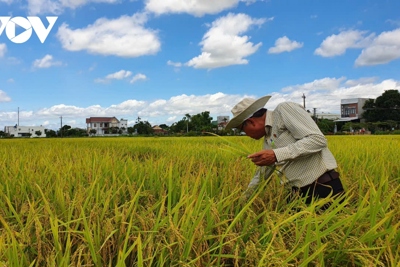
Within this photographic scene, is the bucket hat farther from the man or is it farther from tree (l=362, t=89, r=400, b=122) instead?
tree (l=362, t=89, r=400, b=122)

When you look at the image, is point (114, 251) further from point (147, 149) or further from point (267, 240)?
point (147, 149)

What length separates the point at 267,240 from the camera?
126 cm

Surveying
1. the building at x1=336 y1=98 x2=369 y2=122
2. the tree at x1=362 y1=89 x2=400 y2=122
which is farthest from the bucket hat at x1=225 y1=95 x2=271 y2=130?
the building at x1=336 y1=98 x2=369 y2=122

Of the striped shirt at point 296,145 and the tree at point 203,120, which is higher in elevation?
the tree at point 203,120

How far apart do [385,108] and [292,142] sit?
49602 mm

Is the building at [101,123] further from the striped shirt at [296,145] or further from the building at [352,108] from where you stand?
the striped shirt at [296,145]

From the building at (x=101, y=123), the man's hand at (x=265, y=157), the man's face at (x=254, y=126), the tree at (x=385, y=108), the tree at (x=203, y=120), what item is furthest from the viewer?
the building at (x=101, y=123)

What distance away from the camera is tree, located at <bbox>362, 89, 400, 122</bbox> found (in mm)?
45469

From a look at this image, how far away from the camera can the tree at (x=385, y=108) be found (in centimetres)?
4547

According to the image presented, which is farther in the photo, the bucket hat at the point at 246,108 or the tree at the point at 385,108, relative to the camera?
the tree at the point at 385,108

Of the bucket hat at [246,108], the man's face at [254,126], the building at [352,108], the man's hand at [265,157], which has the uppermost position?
the building at [352,108]

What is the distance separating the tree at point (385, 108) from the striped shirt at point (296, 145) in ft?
161

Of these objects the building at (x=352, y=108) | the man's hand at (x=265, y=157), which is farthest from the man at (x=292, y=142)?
the building at (x=352, y=108)

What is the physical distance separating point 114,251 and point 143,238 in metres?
0.11
